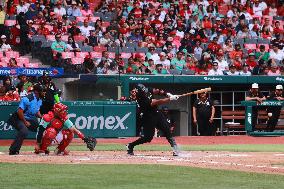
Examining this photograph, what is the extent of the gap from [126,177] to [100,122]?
12.8 m

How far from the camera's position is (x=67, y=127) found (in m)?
17.5

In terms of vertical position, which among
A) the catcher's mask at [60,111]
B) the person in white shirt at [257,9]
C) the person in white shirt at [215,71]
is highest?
the person in white shirt at [257,9]

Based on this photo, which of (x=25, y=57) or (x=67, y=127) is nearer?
(x=67, y=127)

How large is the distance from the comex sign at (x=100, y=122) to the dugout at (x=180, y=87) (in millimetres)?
1503

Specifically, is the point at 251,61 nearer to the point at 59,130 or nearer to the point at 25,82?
the point at 25,82

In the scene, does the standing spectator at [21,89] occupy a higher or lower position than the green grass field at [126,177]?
higher

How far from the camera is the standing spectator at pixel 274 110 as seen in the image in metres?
26.5

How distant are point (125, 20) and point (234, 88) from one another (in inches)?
174

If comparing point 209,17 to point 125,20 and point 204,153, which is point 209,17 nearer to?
point 125,20

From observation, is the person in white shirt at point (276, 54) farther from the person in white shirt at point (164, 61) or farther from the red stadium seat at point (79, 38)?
the red stadium seat at point (79, 38)

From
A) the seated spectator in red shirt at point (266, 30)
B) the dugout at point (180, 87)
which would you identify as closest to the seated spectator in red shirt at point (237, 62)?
the dugout at point (180, 87)

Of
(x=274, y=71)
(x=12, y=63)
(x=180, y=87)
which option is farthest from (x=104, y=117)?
(x=274, y=71)

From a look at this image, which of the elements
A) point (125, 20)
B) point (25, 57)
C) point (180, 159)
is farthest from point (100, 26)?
point (180, 159)

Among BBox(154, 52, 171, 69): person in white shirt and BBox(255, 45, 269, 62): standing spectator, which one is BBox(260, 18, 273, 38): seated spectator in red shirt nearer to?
BBox(255, 45, 269, 62): standing spectator
